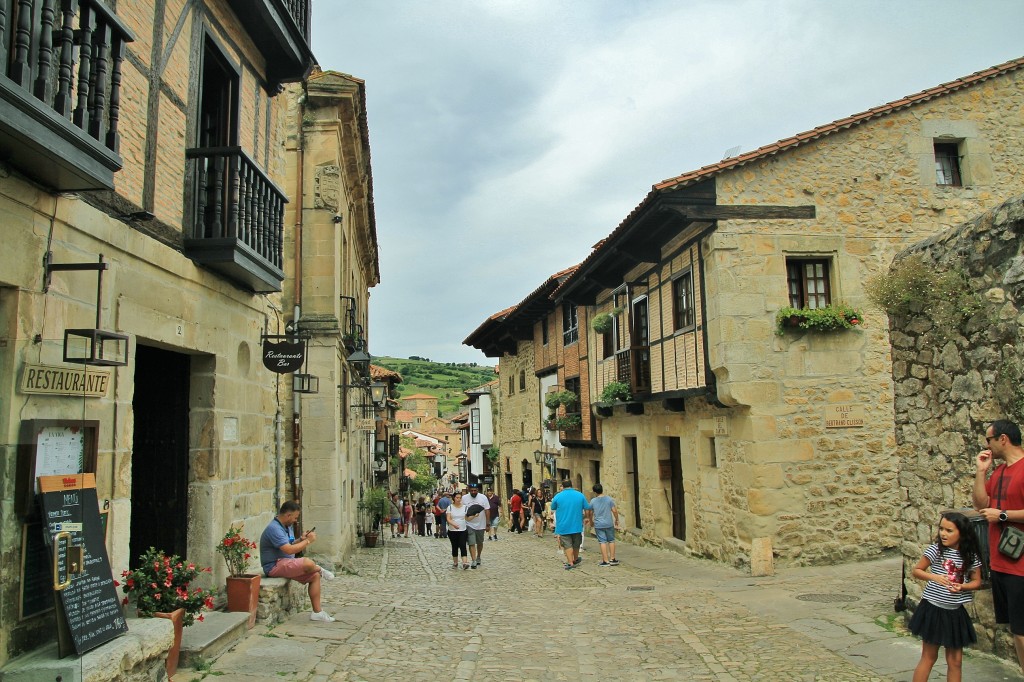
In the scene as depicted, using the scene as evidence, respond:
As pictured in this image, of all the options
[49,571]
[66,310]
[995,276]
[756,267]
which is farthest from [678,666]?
[756,267]

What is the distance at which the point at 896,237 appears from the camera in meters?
12.5

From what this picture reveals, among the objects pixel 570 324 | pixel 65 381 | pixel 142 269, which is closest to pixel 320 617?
pixel 142 269

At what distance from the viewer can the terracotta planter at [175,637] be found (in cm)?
494

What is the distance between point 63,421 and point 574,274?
14291mm

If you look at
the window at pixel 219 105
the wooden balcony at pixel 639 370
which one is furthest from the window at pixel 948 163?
the window at pixel 219 105

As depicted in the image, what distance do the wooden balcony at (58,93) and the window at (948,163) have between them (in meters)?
13.0

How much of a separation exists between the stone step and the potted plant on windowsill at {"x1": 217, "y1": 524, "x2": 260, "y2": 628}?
0.10 m

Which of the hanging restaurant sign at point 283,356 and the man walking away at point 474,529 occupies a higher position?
the hanging restaurant sign at point 283,356

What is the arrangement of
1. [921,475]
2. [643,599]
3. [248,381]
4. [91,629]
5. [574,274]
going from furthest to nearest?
[574,274] < [643,599] < [248,381] < [921,475] < [91,629]

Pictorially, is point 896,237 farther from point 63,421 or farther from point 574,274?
point 63,421

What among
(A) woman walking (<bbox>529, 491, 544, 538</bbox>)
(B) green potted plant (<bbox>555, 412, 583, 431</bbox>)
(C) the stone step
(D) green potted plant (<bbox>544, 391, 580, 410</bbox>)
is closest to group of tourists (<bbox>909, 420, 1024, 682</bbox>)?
(C) the stone step

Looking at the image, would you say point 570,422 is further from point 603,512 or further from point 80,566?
point 80,566

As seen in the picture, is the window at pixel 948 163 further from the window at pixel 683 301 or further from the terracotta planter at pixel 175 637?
the terracotta planter at pixel 175 637

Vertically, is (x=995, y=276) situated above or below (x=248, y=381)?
above
